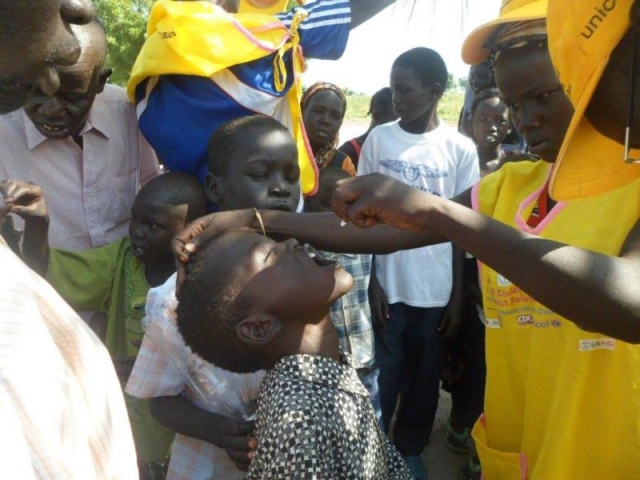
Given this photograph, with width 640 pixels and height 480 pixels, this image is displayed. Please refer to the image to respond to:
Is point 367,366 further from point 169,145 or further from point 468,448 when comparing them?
point 468,448

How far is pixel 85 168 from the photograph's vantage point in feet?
7.56

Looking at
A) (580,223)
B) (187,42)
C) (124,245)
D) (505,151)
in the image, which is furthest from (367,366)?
(505,151)

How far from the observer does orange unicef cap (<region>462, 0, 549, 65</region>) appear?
4.72 ft

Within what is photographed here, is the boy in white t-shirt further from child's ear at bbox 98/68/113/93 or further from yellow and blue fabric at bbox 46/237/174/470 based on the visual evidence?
child's ear at bbox 98/68/113/93

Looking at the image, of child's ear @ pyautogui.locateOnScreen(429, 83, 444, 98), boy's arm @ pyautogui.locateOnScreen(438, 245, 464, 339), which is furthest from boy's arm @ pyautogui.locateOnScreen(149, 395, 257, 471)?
child's ear @ pyautogui.locateOnScreen(429, 83, 444, 98)

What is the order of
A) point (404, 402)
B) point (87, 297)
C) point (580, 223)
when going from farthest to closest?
1. point (404, 402)
2. point (87, 297)
3. point (580, 223)

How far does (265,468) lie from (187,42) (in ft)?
4.78

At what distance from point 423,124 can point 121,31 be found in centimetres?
1222

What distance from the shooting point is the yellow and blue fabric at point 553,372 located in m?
1.31

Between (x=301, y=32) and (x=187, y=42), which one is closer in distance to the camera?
(x=187, y=42)

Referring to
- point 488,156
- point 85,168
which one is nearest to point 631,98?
point 85,168

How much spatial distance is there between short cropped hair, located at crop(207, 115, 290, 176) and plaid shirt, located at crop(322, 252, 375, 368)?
52cm

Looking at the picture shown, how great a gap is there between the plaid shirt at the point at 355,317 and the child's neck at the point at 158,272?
594 millimetres

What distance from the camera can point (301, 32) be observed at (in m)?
2.28
